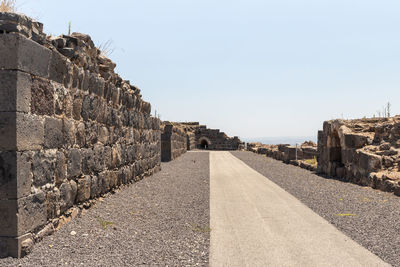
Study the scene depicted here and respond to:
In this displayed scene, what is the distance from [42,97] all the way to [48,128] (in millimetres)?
463

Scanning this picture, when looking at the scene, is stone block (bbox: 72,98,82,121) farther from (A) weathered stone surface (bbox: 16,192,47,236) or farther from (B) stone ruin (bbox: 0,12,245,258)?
(A) weathered stone surface (bbox: 16,192,47,236)

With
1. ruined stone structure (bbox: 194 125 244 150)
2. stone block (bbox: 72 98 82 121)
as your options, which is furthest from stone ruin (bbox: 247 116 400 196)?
ruined stone structure (bbox: 194 125 244 150)

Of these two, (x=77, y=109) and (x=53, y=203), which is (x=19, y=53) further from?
(x=53, y=203)

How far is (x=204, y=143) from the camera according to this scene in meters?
45.4

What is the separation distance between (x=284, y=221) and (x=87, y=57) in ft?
16.1

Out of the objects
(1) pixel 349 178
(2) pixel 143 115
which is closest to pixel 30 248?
(2) pixel 143 115

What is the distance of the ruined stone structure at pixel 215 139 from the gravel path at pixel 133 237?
35.8 m

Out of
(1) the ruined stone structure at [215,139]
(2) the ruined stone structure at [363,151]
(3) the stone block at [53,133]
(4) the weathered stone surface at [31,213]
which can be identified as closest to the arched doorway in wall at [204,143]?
(1) the ruined stone structure at [215,139]

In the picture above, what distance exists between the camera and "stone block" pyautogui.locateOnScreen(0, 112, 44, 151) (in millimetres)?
4082

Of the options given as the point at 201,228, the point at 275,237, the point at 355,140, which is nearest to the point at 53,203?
the point at 201,228

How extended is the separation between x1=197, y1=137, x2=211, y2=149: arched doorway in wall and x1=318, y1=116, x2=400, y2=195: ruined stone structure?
2868 cm

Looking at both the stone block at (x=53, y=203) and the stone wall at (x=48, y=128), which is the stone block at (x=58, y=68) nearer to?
the stone wall at (x=48, y=128)

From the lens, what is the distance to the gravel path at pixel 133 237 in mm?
4039

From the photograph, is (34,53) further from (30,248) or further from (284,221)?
(284,221)
